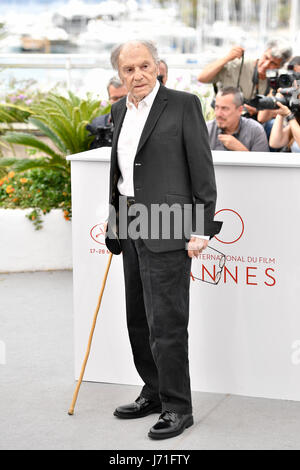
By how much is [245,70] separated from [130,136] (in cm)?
345

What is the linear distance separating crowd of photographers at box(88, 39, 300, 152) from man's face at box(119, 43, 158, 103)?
1891 mm

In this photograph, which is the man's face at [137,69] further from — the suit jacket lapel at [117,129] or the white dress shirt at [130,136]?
the suit jacket lapel at [117,129]

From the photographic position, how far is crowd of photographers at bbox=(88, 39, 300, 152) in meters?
6.08

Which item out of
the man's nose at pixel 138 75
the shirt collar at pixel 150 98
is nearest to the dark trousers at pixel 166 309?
the shirt collar at pixel 150 98

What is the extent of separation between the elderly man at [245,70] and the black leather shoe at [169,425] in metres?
3.86

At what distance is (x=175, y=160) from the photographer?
420cm

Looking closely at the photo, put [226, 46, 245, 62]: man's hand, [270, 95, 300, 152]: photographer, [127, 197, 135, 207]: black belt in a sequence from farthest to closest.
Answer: [226, 46, 245, 62]: man's hand
[270, 95, 300, 152]: photographer
[127, 197, 135, 207]: black belt

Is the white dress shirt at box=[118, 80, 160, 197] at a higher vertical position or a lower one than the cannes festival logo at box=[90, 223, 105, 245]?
higher

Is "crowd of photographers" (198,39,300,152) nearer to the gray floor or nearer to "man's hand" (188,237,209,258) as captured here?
"man's hand" (188,237,209,258)

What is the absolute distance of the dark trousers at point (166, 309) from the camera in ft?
14.1

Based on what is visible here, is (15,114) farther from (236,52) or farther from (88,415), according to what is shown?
(88,415)

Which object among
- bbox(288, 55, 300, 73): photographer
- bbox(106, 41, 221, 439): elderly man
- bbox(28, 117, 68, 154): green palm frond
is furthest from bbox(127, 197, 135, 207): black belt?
bbox(28, 117, 68, 154): green palm frond

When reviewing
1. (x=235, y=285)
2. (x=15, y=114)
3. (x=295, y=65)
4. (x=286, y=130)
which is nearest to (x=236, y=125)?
(x=286, y=130)
